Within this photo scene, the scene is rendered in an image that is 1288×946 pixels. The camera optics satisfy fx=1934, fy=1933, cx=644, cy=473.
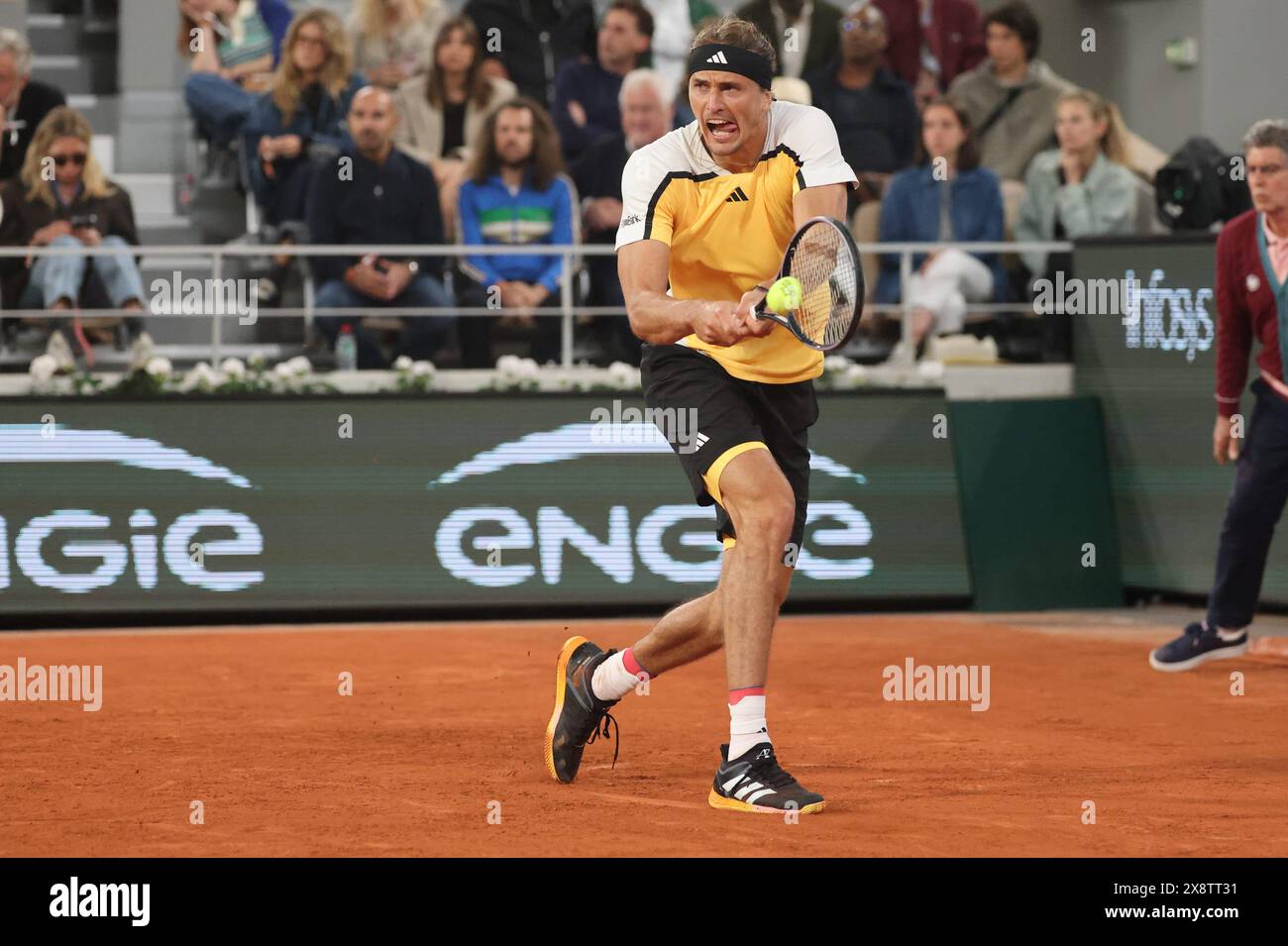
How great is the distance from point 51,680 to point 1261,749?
16.9 feet

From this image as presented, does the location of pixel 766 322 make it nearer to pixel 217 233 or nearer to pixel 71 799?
pixel 71 799

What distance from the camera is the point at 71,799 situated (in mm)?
5969

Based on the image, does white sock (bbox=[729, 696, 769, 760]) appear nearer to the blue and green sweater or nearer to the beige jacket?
the blue and green sweater

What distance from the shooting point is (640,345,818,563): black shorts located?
5.91 metres

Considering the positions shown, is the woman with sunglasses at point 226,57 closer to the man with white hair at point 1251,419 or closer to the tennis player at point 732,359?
the man with white hair at point 1251,419

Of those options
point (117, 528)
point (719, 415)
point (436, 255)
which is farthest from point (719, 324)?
point (436, 255)

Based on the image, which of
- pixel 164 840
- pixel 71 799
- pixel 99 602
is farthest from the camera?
pixel 99 602

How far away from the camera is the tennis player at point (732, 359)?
5.72 meters

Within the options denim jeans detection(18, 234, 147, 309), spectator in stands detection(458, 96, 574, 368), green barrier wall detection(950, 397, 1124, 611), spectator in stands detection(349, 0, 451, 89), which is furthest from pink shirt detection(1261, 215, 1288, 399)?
spectator in stands detection(349, 0, 451, 89)

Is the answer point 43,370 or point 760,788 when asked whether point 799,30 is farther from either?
point 760,788

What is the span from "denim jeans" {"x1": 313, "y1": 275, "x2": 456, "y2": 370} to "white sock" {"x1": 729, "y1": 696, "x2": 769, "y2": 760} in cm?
620
